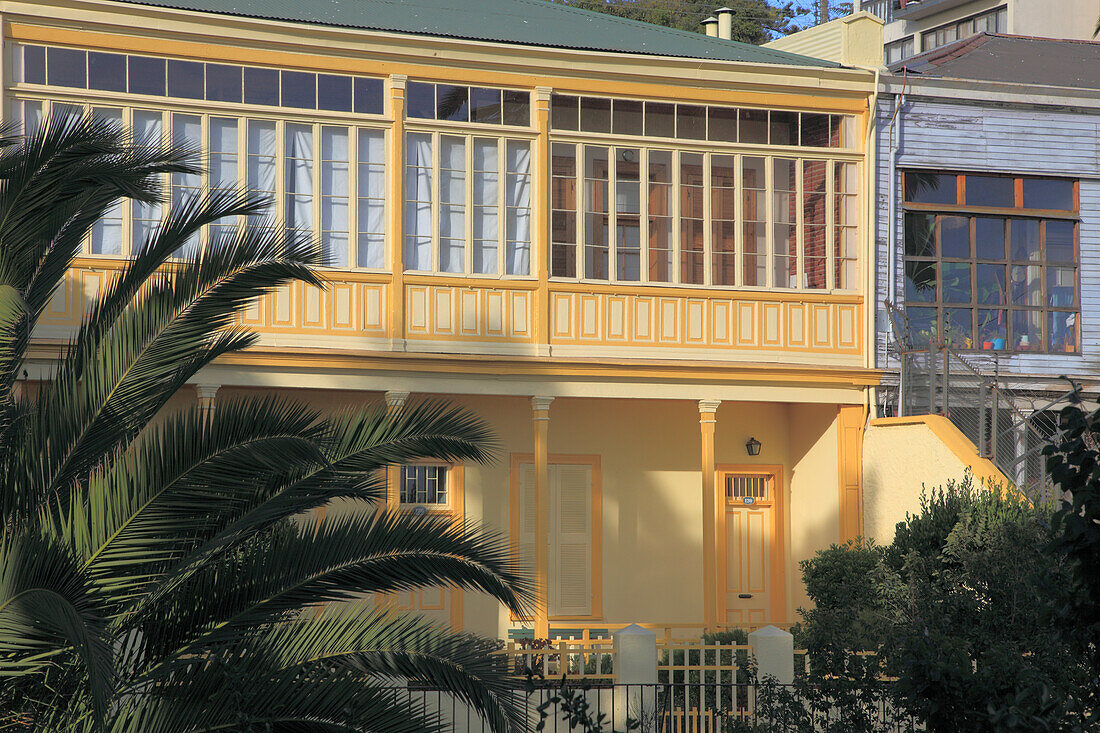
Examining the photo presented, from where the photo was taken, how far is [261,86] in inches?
587

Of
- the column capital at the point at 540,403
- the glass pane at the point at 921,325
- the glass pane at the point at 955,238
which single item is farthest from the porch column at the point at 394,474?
the glass pane at the point at 955,238

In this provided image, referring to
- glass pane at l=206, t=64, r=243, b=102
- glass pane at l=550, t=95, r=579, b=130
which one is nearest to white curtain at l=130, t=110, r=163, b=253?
glass pane at l=206, t=64, r=243, b=102

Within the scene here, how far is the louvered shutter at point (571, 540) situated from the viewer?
16375 mm

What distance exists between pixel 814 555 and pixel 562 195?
5.65m

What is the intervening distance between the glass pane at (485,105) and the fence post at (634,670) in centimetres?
754

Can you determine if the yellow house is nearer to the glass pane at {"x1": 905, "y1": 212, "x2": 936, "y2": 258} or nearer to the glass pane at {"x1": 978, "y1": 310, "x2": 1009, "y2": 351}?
the glass pane at {"x1": 905, "y1": 212, "x2": 936, "y2": 258}

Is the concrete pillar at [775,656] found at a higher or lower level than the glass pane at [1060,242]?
lower

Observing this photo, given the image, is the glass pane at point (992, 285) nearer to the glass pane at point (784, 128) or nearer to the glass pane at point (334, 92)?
the glass pane at point (784, 128)

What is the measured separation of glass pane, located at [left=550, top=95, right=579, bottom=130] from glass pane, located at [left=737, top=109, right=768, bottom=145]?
2.19 meters

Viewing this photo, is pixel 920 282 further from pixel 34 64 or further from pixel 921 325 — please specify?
pixel 34 64

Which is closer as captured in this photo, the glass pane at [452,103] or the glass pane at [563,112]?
the glass pane at [452,103]

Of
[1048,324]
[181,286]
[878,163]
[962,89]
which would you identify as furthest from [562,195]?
[181,286]

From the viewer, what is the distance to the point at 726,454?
17141mm

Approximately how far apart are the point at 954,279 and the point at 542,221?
5562 mm
